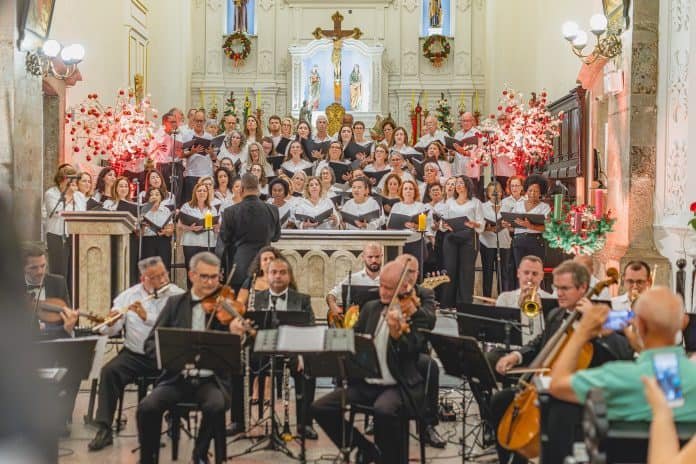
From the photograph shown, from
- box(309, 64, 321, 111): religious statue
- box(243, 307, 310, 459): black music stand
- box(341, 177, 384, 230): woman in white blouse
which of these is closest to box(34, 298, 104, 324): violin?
box(243, 307, 310, 459): black music stand

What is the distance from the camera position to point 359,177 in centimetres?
1273

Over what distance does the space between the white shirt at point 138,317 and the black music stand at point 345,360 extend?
1.57 m

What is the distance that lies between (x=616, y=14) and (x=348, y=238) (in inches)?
154

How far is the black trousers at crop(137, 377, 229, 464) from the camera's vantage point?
21.4 ft

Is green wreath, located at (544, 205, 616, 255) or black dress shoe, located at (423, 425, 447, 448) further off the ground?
green wreath, located at (544, 205, 616, 255)

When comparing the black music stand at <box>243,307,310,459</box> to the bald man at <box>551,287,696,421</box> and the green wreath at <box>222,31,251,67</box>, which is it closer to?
the bald man at <box>551,287,696,421</box>

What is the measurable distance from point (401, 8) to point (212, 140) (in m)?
8.77

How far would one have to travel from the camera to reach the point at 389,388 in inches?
264

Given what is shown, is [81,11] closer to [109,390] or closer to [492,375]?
[109,390]

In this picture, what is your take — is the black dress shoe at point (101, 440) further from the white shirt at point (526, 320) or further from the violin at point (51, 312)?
the white shirt at point (526, 320)

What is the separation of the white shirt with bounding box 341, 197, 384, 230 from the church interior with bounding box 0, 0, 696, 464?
0.04 meters

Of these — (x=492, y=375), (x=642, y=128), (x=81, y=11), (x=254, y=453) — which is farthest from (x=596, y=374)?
(x=81, y=11)

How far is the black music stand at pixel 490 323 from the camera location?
695 centimetres

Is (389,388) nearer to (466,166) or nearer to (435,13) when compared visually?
(466,166)
